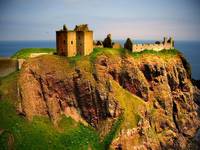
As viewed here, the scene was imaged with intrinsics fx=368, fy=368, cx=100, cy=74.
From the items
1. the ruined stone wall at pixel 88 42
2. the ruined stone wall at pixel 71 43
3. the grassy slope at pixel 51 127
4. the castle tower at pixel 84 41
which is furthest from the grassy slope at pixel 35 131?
the ruined stone wall at pixel 88 42

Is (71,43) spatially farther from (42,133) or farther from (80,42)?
(42,133)

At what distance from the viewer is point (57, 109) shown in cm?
3819

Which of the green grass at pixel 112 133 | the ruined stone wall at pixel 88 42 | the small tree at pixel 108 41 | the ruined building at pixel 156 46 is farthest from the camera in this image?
the ruined building at pixel 156 46

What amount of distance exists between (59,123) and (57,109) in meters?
1.51

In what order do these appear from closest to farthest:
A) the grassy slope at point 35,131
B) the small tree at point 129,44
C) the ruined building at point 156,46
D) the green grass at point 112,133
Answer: the grassy slope at point 35,131 < the green grass at point 112,133 < the small tree at point 129,44 < the ruined building at point 156,46

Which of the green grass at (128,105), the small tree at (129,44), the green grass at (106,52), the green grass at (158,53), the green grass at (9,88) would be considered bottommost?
the green grass at (128,105)

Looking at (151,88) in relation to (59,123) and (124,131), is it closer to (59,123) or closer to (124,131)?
(124,131)

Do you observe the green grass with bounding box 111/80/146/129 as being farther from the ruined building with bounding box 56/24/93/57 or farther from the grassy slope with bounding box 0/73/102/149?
the ruined building with bounding box 56/24/93/57

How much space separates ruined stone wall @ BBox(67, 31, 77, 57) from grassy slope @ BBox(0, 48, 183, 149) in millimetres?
735

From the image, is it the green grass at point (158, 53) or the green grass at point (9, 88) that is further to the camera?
the green grass at point (158, 53)

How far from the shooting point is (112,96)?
3950cm

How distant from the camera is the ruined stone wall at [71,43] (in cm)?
4062

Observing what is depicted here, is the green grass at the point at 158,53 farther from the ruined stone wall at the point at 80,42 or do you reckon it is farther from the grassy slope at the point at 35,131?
the grassy slope at the point at 35,131

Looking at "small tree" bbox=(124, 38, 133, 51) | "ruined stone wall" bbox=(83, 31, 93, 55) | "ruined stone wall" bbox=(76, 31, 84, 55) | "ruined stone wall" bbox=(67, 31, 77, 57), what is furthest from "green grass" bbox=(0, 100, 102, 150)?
"small tree" bbox=(124, 38, 133, 51)
